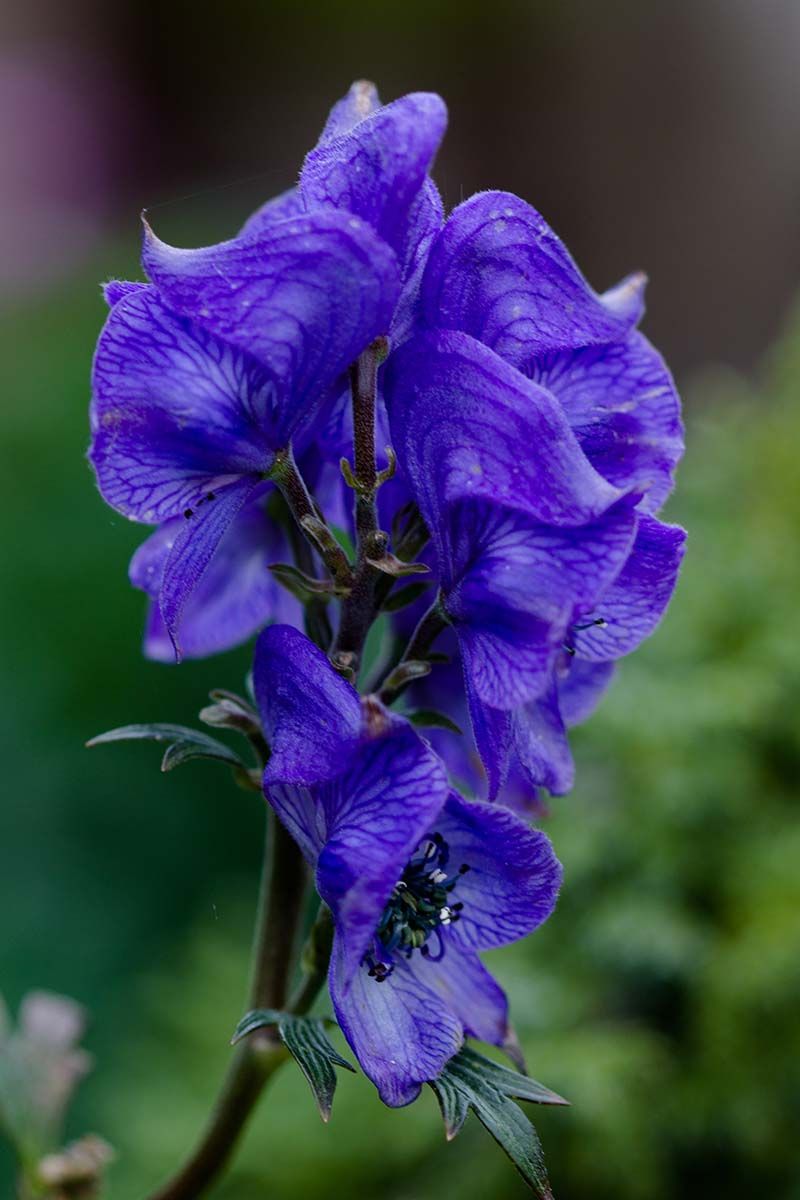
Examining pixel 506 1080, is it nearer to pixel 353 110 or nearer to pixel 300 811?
pixel 300 811

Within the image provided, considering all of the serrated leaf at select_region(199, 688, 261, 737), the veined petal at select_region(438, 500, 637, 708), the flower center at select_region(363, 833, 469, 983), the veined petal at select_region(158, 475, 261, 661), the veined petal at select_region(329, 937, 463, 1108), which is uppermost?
the veined petal at select_region(438, 500, 637, 708)

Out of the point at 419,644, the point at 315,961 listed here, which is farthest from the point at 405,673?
the point at 315,961

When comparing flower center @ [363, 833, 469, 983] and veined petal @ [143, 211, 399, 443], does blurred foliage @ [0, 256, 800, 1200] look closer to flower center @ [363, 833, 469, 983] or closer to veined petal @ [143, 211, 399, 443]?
flower center @ [363, 833, 469, 983]

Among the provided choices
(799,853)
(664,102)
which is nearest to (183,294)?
(799,853)

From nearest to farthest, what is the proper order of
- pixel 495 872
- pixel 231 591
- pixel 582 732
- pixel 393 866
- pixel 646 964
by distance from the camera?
1. pixel 393 866
2. pixel 495 872
3. pixel 231 591
4. pixel 646 964
5. pixel 582 732

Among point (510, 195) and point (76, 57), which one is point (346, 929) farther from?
point (76, 57)

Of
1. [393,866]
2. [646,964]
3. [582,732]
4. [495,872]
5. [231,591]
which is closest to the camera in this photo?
[393,866]

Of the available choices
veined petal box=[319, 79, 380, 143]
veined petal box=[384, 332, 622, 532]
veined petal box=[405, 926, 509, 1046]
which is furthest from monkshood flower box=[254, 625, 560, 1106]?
veined petal box=[319, 79, 380, 143]
